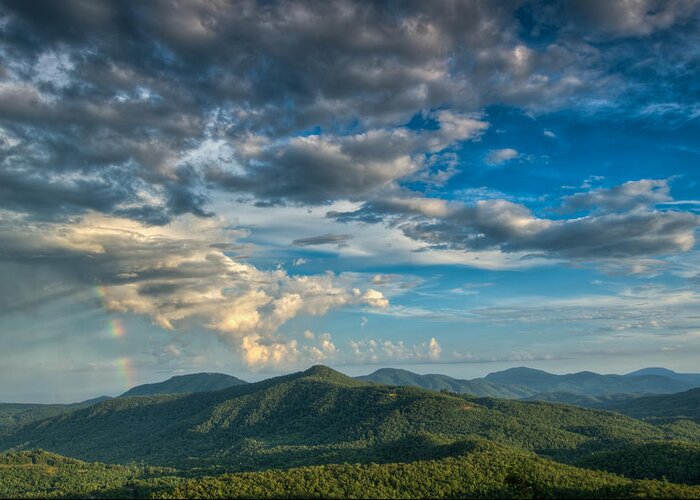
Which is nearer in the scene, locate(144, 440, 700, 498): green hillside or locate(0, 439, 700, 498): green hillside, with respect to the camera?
locate(144, 440, 700, 498): green hillside

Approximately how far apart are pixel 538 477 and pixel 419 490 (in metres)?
45.7

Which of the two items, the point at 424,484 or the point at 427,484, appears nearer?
the point at 427,484

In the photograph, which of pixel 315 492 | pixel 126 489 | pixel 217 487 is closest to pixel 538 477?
pixel 315 492

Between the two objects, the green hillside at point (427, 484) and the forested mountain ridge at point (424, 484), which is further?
the forested mountain ridge at point (424, 484)

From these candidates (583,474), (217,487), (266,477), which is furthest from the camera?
(583,474)

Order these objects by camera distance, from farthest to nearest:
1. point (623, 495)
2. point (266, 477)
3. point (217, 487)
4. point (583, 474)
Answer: point (583, 474)
point (266, 477)
point (217, 487)
point (623, 495)

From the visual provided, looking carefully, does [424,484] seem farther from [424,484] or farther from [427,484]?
[427,484]

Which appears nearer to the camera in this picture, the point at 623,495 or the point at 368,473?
the point at 623,495

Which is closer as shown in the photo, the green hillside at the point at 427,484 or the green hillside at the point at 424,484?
the green hillside at the point at 427,484

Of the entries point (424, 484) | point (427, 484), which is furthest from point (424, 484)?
point (427, 484)

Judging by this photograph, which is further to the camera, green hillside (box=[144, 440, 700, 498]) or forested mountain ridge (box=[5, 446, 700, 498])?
forested mountain ridge (box=[5, 446, 700, 498])

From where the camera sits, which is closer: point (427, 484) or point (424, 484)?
point (427, 484)

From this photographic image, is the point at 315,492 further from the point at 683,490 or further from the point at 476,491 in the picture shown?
the point at 683,490

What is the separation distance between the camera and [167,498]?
149375 mm
